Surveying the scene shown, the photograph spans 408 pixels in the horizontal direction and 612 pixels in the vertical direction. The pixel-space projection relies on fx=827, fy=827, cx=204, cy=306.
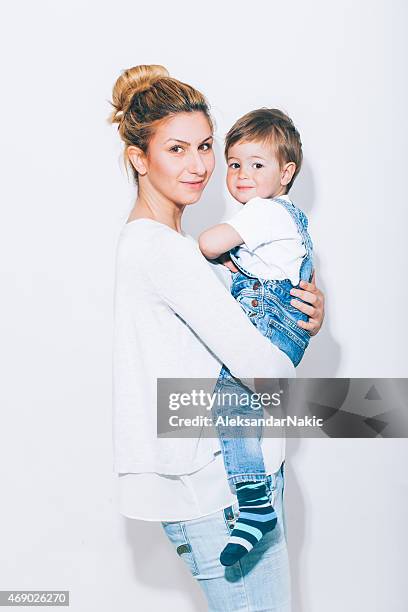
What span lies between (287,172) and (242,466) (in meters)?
0.69

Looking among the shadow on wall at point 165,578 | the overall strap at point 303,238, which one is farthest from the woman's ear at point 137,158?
the shadow on wall at point 165,578

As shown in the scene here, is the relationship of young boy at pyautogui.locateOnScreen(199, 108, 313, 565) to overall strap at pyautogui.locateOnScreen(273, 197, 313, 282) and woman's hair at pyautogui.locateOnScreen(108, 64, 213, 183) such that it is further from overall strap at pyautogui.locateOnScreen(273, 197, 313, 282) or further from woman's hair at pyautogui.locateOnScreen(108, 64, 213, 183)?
woman's hair at pyautogui.locateOnScreen(108, 64, 213, 183)

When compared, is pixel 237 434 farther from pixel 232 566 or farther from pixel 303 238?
pixel 303 238

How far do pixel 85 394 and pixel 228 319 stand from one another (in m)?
1.10

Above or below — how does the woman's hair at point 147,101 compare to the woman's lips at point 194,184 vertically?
above

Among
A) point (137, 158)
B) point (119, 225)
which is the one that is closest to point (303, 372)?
point (119, 225)

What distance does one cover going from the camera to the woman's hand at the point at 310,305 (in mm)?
1738

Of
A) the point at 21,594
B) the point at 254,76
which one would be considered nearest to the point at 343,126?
the point at 254,76

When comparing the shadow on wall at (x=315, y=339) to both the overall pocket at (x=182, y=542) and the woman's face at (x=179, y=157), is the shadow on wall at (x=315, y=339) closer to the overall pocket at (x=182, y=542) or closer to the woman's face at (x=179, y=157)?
the woman's face at (x=179, y=157)

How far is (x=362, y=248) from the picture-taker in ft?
8.27

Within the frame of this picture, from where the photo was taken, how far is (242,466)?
5.11ft

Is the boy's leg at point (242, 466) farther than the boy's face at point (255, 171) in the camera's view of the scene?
No

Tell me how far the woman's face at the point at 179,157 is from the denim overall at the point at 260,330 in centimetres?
17

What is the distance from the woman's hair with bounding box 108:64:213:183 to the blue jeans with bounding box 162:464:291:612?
2.39ft
